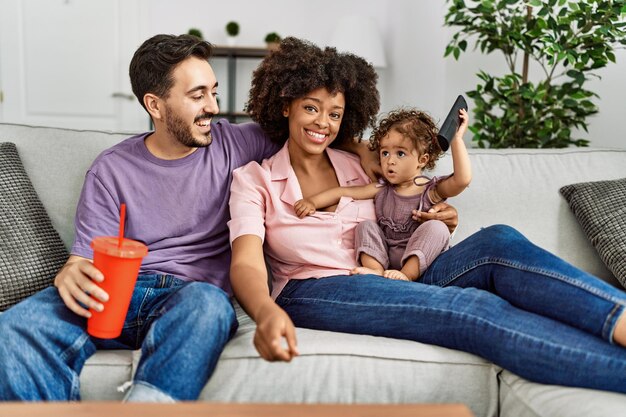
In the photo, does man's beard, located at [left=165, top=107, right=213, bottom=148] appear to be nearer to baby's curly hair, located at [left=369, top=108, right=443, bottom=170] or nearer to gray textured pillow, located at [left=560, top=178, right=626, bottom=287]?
baby's curly hair, located at [left=369, top=108, right=443, bottom=170]

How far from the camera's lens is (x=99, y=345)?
152 cm

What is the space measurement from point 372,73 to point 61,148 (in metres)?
0.91

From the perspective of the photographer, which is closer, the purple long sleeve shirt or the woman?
the woman

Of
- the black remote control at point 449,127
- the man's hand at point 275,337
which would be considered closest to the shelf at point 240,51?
the black remote control at point 449,127

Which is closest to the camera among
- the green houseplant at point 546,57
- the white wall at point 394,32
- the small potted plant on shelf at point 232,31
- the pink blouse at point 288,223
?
the pink blouse at point 288,223

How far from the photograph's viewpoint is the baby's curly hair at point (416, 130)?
72.1 inches

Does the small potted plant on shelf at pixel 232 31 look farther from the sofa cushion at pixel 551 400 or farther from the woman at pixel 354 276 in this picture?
the sofa cushion at pixel 551 400

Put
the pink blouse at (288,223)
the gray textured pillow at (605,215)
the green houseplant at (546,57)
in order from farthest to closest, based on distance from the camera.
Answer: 1. the green houseplant at (546,57)
2. the gray textured pillow at (605,215)
3. the pink blouse at (288,223)

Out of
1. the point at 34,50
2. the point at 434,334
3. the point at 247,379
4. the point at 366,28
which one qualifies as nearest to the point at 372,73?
the point at 434,334

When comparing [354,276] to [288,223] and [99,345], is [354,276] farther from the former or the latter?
[99,345]

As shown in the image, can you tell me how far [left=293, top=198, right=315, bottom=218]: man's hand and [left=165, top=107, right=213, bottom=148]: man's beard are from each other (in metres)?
0.28

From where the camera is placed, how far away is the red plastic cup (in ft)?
4.07

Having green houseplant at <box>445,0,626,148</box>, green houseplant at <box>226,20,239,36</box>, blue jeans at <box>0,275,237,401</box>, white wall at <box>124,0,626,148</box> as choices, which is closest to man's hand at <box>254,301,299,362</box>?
blue jeans at <box>0,275,237,401</box>

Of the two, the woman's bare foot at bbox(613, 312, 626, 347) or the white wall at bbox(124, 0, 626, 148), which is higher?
the white wall at bbox(124, 0, 626, 148)
